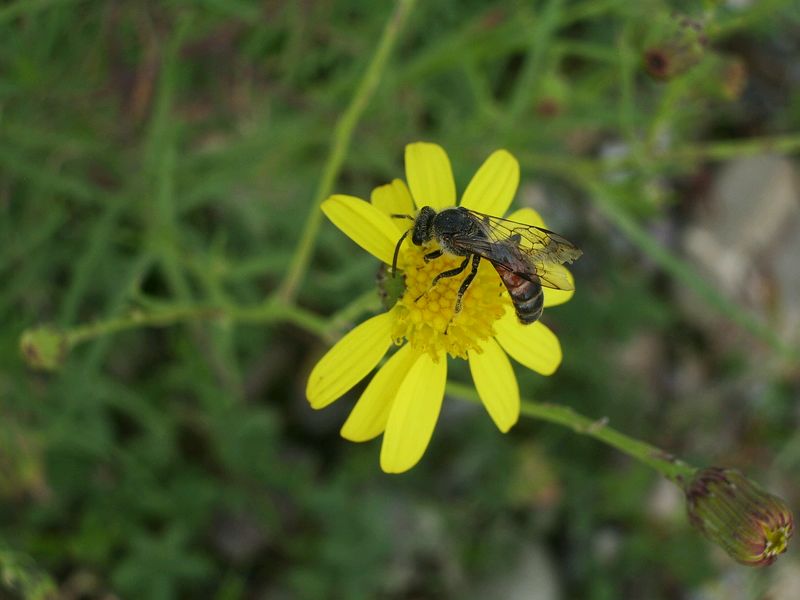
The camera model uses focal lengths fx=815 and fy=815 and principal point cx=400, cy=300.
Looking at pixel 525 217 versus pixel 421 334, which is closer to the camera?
pixel 421 334

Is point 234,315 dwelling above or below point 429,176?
below

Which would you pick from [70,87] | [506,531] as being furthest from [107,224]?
[506,531]

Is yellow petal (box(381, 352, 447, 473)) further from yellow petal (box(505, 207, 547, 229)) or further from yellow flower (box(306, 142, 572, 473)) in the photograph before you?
yellow petal (box(505, 207, 547, 229))

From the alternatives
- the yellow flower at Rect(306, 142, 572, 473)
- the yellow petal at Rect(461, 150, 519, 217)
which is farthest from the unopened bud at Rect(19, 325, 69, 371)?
the yellow petal at Rect(461, 150, 519, 217)

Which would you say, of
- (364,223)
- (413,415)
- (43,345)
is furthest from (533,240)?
(43,345)

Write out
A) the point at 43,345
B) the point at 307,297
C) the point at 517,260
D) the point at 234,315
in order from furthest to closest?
the point at 307,297, the point at 234,315, the point at 43,345, the point at 517,260

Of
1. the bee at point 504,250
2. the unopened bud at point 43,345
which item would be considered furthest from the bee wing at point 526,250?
the unopened bud at point 43,345

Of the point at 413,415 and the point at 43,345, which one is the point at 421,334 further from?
the point at 43,345

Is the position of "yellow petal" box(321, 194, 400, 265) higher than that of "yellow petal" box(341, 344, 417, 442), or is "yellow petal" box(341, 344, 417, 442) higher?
"yellow petal" box(321, 194, 400, 265)
